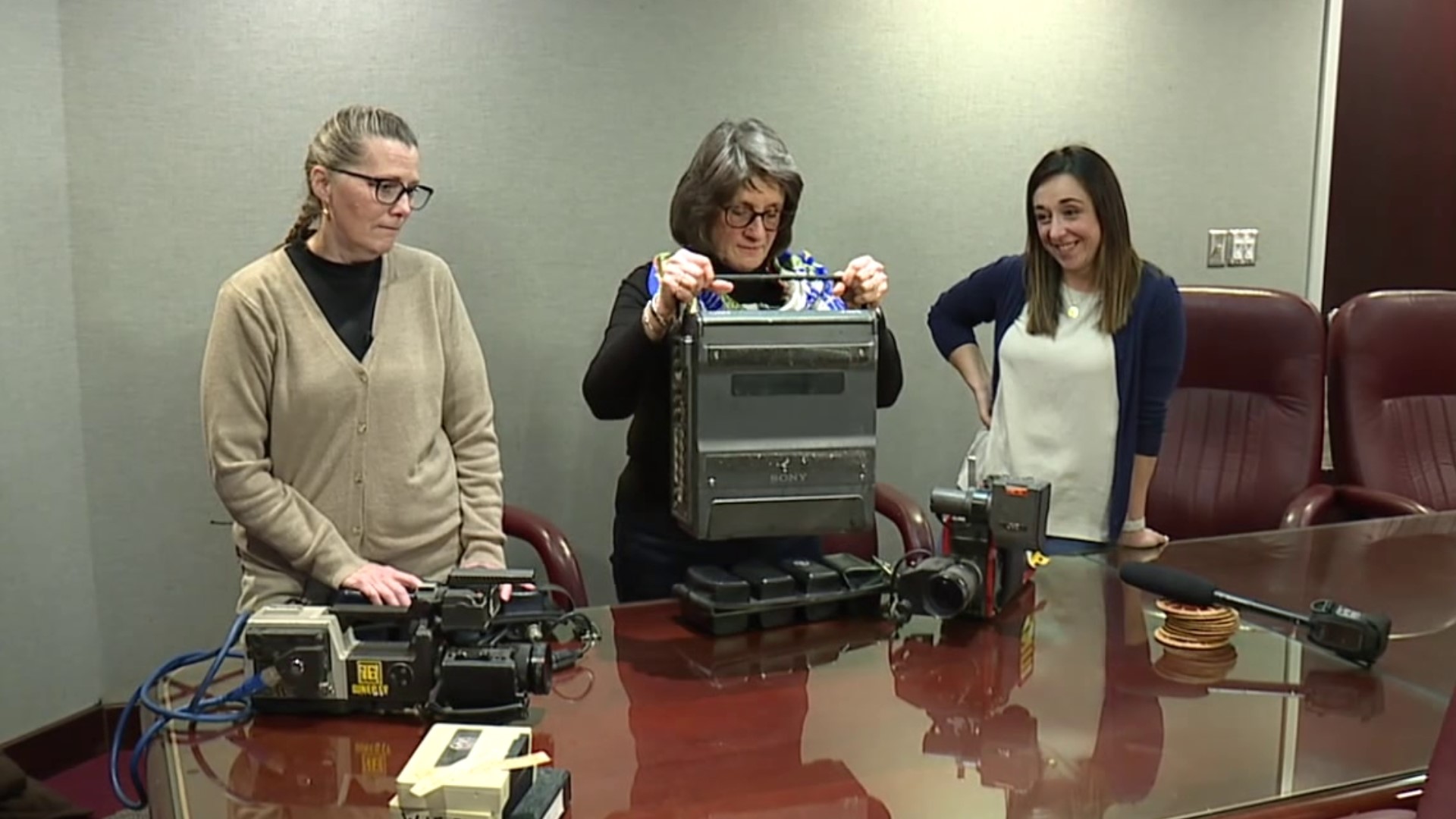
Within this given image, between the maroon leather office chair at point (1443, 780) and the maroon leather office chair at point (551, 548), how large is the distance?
1.38m

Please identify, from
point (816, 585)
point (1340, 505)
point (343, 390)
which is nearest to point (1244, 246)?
point (1340, 505)


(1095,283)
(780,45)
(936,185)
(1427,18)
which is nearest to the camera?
(1095,283)

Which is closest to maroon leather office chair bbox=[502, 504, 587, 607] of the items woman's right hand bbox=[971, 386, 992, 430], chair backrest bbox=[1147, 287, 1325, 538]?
woman's right hand bbox=[971, 386, 992, 430]

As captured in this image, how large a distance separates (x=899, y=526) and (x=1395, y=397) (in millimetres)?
1310

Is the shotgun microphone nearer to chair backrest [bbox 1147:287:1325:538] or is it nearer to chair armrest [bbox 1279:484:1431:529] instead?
chair armrest [bbox 1279:484:1431:529]

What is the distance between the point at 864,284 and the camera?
5.49 ft

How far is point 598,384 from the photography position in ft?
5.94

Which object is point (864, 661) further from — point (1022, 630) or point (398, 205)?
point (398, 205)

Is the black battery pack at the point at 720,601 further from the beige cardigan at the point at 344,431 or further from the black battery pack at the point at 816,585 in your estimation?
the beige cardigan at the point at 344,431

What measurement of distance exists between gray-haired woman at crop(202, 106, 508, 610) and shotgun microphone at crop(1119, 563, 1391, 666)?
1002mm

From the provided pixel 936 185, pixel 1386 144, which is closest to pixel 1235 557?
pixel 936 185

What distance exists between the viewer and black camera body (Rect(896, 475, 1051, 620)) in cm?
161

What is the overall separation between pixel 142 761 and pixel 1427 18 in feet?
13.1

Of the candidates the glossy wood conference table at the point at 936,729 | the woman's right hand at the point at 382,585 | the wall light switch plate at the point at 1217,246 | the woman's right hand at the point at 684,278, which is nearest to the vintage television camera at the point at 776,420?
the woman's right hand at the point at 684,278
